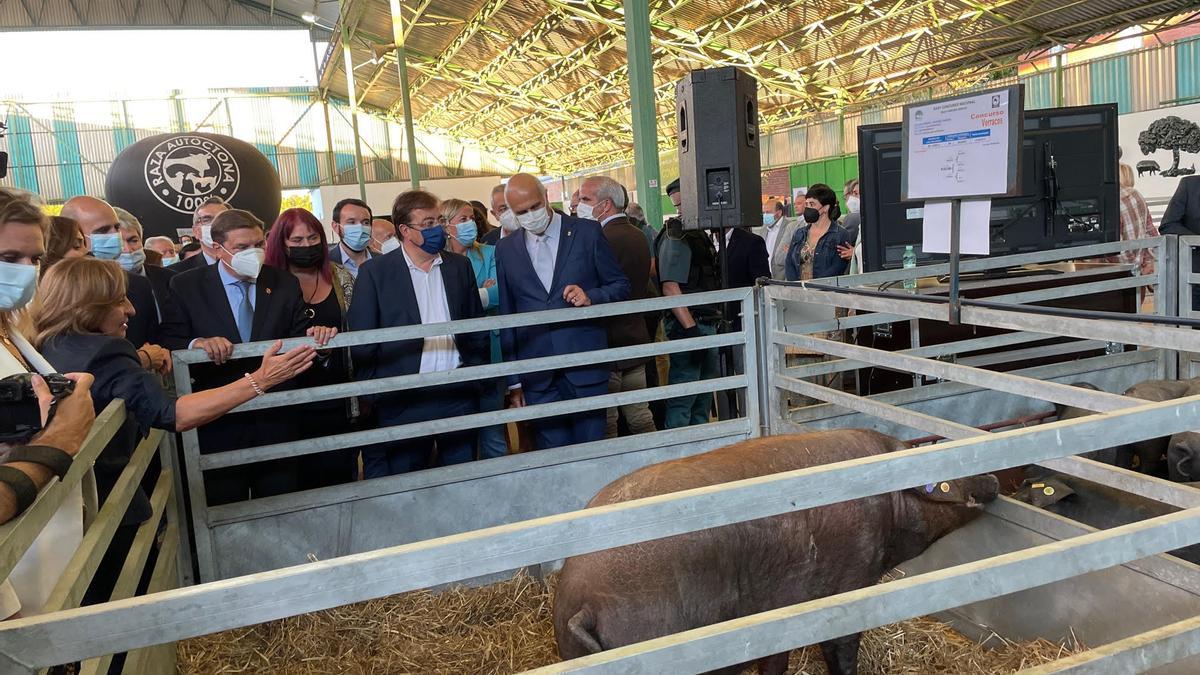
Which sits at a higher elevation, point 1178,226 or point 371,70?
point 371,70

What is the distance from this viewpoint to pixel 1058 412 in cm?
428

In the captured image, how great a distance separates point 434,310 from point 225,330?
0.87 metres

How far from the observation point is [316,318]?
12.8 ft

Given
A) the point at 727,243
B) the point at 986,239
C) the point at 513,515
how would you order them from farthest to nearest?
the point at 727,243 < the point at 513,515 < the point at 986,239

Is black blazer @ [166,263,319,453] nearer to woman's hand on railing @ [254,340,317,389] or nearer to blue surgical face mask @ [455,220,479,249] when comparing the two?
woman's hand on railing @ [254,340,317,389]

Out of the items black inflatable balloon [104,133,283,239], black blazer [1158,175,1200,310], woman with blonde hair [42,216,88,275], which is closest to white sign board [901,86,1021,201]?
woman with blonde hair [42,216,88,275]

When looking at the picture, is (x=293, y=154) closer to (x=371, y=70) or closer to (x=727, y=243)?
(x=371, y=70)

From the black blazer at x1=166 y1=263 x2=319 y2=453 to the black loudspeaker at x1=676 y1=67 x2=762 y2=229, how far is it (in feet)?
7.69

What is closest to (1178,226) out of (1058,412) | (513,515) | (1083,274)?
(1083,274)

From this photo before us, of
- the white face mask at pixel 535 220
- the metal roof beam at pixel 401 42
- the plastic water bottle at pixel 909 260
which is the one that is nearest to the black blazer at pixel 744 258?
the plastic water bottle at pixel 909 260

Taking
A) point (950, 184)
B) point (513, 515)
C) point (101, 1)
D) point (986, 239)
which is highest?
point (101, 1)

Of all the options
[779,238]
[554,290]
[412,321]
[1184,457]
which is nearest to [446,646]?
[412,321]

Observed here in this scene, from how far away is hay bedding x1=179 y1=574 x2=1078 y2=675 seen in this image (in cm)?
303

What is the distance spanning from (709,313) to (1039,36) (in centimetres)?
1583
